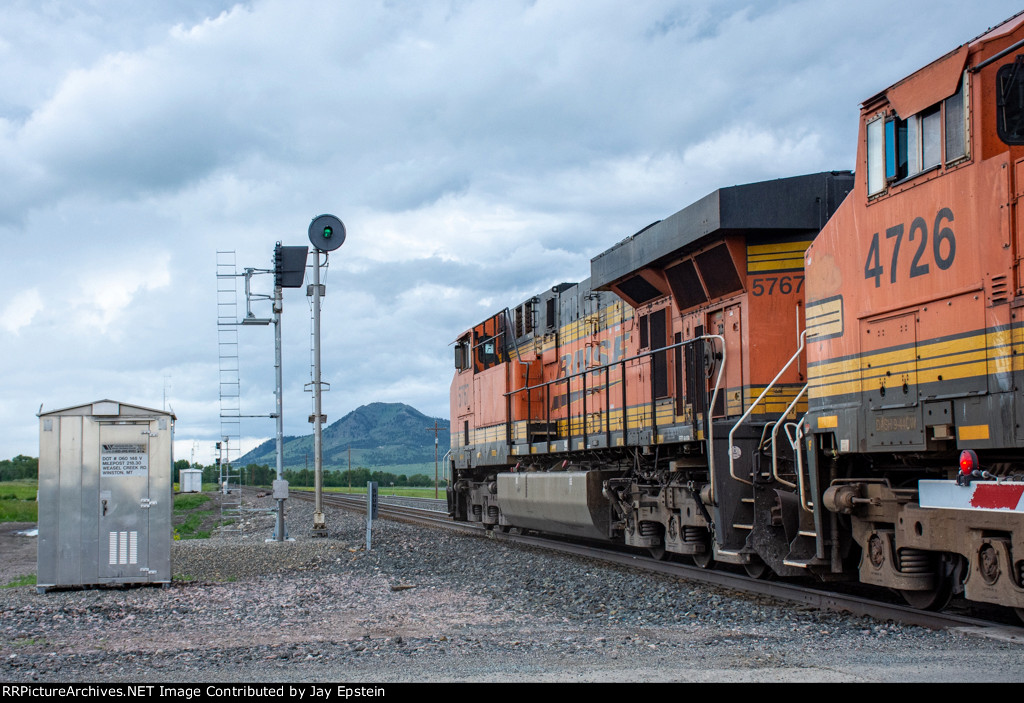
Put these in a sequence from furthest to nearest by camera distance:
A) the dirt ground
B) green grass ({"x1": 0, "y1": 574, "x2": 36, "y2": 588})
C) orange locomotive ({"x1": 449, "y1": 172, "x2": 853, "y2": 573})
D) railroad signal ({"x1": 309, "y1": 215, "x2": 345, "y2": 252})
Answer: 1. railroad signal ({"x1": 309, "y1": 215, "x2": 345, "y2": 252})
2. the dirt ground
3. green grass ({"x1": 0, "y1": 574, "x2": 36, "y2": 588})
4. orange locomotive ({"x1": 449, "y1": 172, "x2": 853, "y2": 573})

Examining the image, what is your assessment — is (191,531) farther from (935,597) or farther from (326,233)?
(935,597)

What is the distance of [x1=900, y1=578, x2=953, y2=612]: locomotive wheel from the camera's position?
7.27 metres

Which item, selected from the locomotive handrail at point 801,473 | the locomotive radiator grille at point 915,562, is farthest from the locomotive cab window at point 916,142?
the locomotive radiator grille at point 915,562

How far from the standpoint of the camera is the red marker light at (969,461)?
20.2ft

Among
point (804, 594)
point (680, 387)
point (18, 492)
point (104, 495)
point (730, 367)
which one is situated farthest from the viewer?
point (18, 492)

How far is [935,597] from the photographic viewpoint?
7312 mm

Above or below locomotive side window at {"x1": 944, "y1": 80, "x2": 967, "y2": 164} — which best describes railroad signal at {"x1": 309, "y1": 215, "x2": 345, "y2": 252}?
above

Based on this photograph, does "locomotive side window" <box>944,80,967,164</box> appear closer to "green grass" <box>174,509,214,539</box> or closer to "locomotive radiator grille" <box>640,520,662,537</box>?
"locomotive radiator grille" <box>640,520,662,537</box>

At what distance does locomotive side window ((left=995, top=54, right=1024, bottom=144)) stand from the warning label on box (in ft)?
29.7

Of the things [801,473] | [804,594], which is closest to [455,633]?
[801,473]

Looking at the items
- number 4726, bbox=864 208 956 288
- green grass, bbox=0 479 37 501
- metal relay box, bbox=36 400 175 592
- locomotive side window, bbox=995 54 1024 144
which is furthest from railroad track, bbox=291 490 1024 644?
green grass, bbox=0 479 37 501

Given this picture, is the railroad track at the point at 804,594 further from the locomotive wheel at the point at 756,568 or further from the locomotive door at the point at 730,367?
the locomotive door at the point at 730,367

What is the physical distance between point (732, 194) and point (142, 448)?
23.2 ft

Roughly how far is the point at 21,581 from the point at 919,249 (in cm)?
1136
